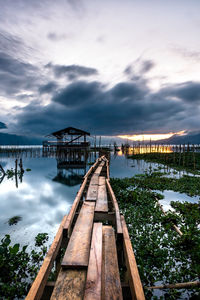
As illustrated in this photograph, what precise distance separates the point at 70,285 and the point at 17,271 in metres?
2.72

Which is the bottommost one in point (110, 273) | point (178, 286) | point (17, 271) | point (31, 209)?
point (31, 209)

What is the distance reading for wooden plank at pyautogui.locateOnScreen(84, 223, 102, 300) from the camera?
1.73 m

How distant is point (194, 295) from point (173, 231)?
229cm

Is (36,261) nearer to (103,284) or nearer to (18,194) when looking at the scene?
(103,284)

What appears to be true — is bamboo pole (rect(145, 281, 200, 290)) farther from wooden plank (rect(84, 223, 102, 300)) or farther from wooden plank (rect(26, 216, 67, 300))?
wooden plank (rect(26, 216, 67, 300))

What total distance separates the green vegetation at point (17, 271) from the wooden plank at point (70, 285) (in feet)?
6.42

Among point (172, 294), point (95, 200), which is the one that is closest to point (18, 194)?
point (95, 200)

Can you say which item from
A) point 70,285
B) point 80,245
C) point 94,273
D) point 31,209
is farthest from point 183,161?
point 70,285

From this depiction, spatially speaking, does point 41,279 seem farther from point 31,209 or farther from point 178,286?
point 31,209

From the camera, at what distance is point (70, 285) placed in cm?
190

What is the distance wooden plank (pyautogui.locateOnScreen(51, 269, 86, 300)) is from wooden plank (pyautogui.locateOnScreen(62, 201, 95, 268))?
10 cm

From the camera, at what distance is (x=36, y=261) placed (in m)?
4.12

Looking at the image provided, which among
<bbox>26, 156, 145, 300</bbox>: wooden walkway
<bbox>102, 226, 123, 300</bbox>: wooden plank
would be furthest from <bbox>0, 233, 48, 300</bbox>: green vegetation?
<bbox>102, 226, 123, 300</bbox>: wooden plank

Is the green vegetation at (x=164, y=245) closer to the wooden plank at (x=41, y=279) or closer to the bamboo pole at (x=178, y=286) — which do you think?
the bamboo pole at (x=178, y=286)
